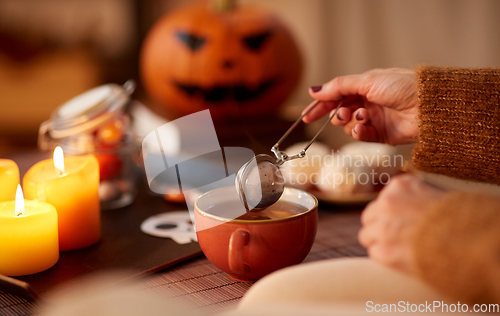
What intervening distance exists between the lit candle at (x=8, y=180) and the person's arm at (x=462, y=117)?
0.54 m

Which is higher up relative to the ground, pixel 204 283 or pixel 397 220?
pixel 397 220

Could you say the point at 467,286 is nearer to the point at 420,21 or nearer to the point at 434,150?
the point at 434,150

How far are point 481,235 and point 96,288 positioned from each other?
386 mm

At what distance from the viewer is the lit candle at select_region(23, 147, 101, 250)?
562mm

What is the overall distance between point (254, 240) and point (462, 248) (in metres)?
0.20

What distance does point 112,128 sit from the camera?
0.79 m

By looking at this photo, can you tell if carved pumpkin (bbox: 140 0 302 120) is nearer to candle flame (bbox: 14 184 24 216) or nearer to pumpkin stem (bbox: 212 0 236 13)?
pumpkin stem (bbox: 212 0 236 13)

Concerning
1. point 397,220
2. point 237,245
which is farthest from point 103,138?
point 397,220

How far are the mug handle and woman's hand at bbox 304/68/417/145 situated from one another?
280 millimetres

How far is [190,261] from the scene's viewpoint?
55 cm

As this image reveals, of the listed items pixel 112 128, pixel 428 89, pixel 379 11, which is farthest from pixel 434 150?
pixel 379 11

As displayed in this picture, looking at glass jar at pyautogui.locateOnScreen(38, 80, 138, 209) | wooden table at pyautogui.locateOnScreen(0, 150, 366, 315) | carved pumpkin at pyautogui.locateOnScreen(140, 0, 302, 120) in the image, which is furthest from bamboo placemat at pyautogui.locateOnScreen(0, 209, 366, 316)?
carved pumpkin at pyautogui.locateOnScreen(140, 0, 302, 120)

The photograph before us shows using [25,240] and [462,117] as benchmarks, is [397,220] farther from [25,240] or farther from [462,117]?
[25,240]

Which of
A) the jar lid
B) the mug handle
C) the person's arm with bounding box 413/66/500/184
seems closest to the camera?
the mug handle
